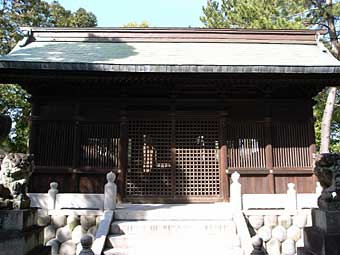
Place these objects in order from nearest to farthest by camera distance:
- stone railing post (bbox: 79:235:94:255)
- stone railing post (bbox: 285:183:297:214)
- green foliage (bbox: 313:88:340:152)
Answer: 1. stone railing post (bbox: 79:235:94:255)
2. stone railing post (bbox: 285:183:297:214)
3. green foliage (bbox: 313:88:340:152)

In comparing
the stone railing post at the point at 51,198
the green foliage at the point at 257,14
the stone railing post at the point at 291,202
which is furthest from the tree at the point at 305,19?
the stone railing post at the point at 51,198

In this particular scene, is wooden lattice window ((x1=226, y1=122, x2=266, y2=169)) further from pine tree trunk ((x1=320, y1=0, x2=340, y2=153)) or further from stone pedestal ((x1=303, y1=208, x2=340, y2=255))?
pine tree trunk ((x1=320, y1=0, x2=340, y2=153))

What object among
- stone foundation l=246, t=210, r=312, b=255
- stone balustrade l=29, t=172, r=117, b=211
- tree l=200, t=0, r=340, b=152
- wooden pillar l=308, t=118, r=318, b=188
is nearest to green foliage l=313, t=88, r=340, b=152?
tree l=200, t=0, r=340, b=152

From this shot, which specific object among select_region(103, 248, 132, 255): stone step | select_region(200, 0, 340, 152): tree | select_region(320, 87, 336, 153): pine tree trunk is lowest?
select_region(103, 248, 132, 255): stone step

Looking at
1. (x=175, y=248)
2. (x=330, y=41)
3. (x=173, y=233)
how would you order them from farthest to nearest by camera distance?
(x=330, y=41) → (x=173, y=233) → (x=175, y=248)

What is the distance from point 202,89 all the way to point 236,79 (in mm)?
1371

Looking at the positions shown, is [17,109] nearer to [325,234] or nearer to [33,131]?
[33,131]

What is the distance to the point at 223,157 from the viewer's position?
9180 mm

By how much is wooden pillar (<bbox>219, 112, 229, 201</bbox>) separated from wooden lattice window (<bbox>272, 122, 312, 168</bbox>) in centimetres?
152

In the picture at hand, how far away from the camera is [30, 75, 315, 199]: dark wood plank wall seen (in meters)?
9.09

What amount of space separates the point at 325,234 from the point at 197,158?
18.0 feet

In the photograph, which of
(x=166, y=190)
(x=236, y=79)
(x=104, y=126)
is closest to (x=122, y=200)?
(x=166, y=190)

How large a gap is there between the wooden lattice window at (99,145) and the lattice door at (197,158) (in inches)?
77.1

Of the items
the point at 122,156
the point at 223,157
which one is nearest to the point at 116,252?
the point at 122,156
